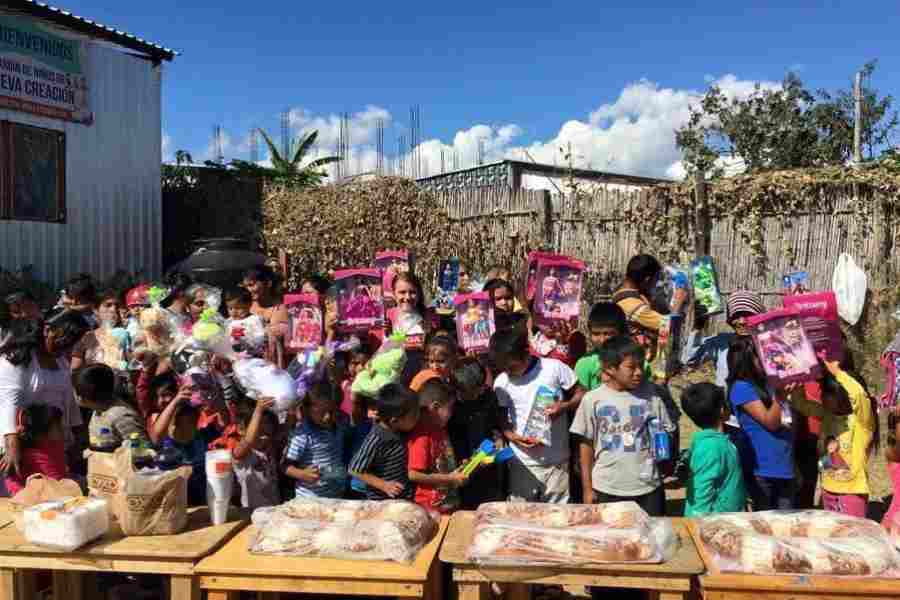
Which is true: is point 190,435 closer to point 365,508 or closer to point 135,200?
point 365,508

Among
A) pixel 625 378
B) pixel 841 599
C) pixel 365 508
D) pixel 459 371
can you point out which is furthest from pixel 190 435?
pixel 841 599

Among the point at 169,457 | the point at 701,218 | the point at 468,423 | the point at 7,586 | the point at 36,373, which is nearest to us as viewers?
the point at 7,586

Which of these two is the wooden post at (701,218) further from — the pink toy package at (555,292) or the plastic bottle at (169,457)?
the plastic bottle at (169,457)

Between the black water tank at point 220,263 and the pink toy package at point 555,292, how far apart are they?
3.91 meters

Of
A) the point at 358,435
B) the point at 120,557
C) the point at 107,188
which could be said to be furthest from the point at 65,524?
the point at 107,188

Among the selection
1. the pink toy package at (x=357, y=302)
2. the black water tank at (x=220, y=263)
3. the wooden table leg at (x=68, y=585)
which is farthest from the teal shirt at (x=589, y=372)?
the black water tank at (x=220, y=263)

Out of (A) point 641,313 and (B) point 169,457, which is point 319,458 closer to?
(B) point 169,457

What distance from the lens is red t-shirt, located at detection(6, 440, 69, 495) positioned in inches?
140

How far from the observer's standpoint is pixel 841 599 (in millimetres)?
2428

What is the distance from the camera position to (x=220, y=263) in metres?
7.52

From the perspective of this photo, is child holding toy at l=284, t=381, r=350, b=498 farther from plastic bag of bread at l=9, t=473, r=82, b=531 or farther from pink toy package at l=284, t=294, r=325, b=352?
plastic bag of bread at l=9, t=473, r=82, b=531

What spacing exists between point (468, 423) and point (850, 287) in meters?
4.99

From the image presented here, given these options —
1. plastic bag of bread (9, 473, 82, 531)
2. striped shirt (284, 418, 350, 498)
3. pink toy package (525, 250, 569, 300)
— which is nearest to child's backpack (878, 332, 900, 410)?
pink toy package (525, 250, 569, 300)

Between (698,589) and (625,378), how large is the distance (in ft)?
3.15
